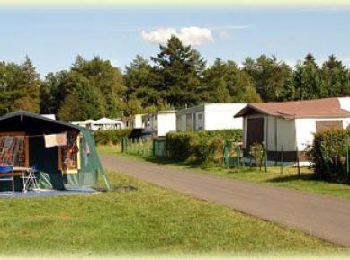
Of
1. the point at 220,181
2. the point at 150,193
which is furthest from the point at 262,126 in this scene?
the point at 150,193

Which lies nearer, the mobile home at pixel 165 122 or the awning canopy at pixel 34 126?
the awning canopy at pixel 34 126

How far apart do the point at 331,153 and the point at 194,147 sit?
1122 cm

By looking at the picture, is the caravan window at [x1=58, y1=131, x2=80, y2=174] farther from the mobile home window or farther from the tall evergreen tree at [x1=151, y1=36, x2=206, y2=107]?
the tall evergreen tree at [x1=151, y1=36, x2=206, y2=107]

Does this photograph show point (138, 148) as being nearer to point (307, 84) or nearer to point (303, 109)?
point (303, 109)

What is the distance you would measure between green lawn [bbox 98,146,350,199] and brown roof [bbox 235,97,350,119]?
2.47 meters

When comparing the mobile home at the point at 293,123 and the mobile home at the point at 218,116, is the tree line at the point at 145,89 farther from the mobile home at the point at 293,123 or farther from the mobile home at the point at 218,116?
the mobile home at the point at 293,123

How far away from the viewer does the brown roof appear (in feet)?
84.4

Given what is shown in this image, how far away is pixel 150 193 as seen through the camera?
16875mm

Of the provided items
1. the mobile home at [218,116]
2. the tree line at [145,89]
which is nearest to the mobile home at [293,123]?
the mobile home at [218,116]

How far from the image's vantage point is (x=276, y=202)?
1445 cm

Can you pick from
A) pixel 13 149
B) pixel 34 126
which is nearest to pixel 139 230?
pixel 13 149

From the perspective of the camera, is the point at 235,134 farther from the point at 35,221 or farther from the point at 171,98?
the point at 171,98

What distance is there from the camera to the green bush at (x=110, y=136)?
58062 millimetres

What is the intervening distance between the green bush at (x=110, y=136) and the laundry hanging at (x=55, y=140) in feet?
130
